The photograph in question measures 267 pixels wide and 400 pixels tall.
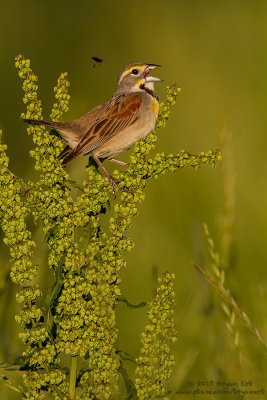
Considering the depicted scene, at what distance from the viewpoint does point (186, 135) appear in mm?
6965

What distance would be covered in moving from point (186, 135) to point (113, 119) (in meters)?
2.49

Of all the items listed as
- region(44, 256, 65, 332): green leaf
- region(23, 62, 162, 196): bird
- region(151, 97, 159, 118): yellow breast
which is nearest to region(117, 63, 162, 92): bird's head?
region(23, 62, 162, 196): bird

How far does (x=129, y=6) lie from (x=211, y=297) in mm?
6859

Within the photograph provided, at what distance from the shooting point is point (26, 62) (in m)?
2.83

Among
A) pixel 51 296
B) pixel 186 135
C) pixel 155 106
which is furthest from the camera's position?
pixel 186 135

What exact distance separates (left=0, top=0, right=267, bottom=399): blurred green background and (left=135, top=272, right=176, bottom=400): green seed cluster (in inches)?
7.2

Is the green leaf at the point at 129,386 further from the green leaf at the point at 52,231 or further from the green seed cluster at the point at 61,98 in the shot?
the green seed cluster at the point at 61,98

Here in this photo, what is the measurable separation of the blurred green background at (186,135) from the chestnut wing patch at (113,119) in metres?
0.17

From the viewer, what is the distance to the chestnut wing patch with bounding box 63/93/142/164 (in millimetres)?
4324

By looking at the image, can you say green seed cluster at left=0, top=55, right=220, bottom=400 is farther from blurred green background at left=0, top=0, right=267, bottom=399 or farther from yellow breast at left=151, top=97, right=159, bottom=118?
yellow breast at left=151, top=97, right=159, bottom=118

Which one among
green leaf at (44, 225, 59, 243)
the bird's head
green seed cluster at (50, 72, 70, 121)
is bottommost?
green leaf at (44, 225, 59, 243)

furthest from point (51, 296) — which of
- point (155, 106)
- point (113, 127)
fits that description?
point (155, 106)

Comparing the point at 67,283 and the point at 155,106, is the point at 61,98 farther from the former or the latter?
the point at 155,106

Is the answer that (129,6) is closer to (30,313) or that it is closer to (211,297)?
(211,297)
